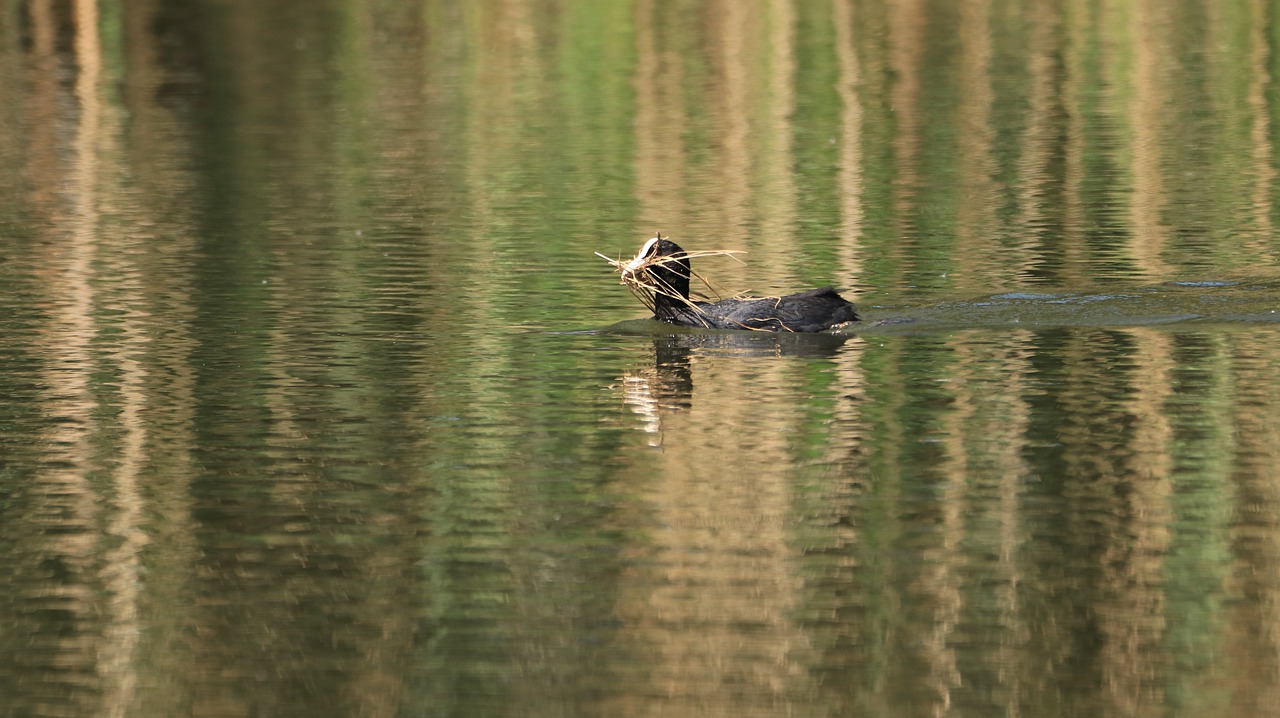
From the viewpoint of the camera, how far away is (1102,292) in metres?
16.0

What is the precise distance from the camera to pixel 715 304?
15.7 m

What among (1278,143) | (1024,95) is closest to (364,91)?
(1024,95)

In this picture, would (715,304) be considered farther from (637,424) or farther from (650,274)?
(637,424)

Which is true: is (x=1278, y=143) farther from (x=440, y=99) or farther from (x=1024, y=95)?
(x=440, y=99)

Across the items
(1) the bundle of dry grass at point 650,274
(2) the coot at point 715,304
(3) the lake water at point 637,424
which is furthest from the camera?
(1) the bundle of dry grass at point 650,274

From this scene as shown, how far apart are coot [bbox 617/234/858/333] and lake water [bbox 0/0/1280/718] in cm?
17

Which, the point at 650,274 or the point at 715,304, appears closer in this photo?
the point at 650,274

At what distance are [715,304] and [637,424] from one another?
3.80 m

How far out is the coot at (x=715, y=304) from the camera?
14938 mm

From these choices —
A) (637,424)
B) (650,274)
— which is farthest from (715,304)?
(637,424)

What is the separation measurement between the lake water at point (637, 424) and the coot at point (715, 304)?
17cm

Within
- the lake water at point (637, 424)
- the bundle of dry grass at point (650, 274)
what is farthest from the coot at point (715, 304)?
the lake water at point (637, 424)

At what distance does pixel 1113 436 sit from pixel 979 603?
10.2 feet

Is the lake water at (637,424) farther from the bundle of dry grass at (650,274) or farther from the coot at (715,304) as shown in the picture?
the bundle of dry grass at (650,274)
